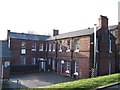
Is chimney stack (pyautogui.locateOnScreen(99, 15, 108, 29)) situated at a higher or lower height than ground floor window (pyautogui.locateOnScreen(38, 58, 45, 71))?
higher

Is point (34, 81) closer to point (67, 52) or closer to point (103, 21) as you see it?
point (67, 52)

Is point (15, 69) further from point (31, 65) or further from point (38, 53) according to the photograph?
point (38, 53)

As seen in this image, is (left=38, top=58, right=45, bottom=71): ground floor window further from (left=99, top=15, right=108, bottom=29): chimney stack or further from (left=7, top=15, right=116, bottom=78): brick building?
(left=99, top=15, right=108, bottom=29): chimney stack

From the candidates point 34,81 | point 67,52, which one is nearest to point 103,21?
point 67,52

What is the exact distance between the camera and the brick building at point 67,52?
28609 mm

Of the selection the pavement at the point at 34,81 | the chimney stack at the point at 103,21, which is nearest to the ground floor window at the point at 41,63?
the pavement at the point at 34,81

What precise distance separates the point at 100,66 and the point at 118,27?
16444mm

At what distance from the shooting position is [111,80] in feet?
52.0

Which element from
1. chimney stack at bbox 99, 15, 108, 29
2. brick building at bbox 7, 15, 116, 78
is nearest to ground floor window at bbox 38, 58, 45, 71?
brick building at bbox 7, 15, 116, 78

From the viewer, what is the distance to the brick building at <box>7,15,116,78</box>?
28609mm

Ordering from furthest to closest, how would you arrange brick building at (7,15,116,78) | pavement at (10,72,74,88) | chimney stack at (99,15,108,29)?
chimney stack at (99,15,108,29) → brick building at (7,15,116,78) → pavement at (10,72,74,88)

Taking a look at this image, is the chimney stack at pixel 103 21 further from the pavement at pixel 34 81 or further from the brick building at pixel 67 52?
the pavement at pixel 34 81

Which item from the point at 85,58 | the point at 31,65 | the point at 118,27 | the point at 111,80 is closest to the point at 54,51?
the point at 31,65

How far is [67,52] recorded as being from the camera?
A: 1305 inches
